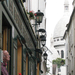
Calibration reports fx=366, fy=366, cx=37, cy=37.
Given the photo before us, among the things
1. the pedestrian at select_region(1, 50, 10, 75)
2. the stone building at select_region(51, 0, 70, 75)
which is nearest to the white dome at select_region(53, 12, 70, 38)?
the stone building at select_region(51, 0, 70, 75)

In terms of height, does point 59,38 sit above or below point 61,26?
below

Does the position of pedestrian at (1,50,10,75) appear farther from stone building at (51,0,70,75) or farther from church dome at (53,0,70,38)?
church dome at (53,0,70,38)

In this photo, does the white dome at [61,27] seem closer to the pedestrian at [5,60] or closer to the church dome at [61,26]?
the church dome at [61,26]

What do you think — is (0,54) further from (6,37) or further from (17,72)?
(17,72)

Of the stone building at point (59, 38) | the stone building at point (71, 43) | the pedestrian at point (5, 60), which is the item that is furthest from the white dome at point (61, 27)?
the pedestrian at point (5, 60)

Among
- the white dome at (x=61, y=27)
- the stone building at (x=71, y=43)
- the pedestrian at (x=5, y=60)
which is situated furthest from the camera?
the white dome at (x=61, y=27)

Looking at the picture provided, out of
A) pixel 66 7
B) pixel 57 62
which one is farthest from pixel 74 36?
pixel 66 7

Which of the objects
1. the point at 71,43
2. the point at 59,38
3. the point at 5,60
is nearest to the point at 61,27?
the point at 59,38

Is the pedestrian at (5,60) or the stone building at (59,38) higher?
the stone building at (59,38)

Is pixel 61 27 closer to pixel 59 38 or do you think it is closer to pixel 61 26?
pixel 61 26

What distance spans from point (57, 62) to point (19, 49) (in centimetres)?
11280

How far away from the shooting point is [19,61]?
38.8 ft

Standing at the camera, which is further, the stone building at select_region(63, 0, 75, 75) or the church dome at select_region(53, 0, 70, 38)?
the church dome at select_region(53, 0, 70, 38)

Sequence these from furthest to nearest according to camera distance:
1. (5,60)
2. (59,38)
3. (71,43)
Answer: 1. (59,38)
2. (71,43)
3. (5,60)
